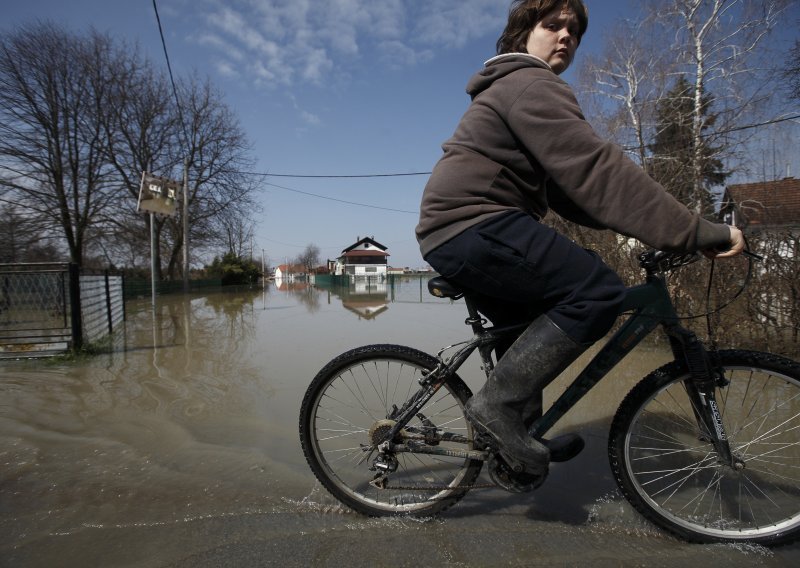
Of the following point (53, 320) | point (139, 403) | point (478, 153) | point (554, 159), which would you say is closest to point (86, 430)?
point (139, 403)

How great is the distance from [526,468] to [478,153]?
3.99ft

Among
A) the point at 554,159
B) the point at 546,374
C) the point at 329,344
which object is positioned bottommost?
the point at 329,344

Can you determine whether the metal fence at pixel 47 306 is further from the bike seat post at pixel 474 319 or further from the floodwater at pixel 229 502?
the bike seat post at pixel 474 319

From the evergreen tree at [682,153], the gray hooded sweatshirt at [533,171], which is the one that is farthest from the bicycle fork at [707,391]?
the evergreen tree at [682,153]

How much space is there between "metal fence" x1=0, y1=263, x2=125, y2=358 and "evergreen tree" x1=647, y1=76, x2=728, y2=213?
917cm

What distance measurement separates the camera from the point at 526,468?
65.4 inches

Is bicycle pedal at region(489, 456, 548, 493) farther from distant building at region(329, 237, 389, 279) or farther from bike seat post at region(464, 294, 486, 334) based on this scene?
distant building at region(329, 237, 389, 279)

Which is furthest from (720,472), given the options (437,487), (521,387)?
(437,487)

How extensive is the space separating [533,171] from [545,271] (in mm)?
405

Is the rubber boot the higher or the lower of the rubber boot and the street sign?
the lower

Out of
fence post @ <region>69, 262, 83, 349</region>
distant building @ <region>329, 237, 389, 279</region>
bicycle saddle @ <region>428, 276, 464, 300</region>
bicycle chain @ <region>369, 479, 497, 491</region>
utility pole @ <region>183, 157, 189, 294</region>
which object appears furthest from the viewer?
distant building @ <region>329, 237, 389, 279</region>

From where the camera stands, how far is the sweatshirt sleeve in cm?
144

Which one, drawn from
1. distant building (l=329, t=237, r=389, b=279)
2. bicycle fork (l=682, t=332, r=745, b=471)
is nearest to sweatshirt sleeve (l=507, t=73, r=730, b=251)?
bicycle fork (l=682, t=332, r=745, b=471)

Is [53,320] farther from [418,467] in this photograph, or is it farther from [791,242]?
[791,242]
